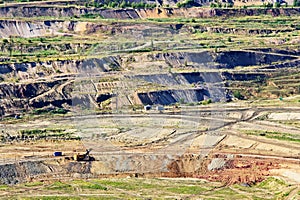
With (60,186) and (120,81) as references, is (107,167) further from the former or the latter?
(120,81)

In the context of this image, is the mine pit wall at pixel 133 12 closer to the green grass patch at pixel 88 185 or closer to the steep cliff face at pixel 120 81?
the steep cliff face at pixel 120 81

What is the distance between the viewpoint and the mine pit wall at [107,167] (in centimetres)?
5812

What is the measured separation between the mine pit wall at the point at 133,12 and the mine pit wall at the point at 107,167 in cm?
5979

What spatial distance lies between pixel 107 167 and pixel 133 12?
63117mm

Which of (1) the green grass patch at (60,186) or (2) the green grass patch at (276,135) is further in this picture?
(2) the green grass patch at (276,135)

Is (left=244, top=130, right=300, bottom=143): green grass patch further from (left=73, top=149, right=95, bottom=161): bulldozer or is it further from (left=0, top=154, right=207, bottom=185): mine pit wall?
(left=73, top=149, right=95, bottom=161): bulldozer

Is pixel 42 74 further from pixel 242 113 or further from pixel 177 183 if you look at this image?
A: pixel 177 183

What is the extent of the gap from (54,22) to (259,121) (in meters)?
45.9

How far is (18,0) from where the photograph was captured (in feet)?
412

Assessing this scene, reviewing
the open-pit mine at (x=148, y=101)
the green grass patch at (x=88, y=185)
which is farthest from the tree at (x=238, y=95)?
the green grass patch at (x=88, y=185)

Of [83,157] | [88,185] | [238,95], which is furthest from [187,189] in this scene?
[238,95]

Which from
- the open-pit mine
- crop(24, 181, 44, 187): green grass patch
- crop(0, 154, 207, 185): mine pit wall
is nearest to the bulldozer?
the open-pit mine

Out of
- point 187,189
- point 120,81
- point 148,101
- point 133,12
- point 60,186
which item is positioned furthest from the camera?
point 133,12

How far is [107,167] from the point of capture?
59.5 m
